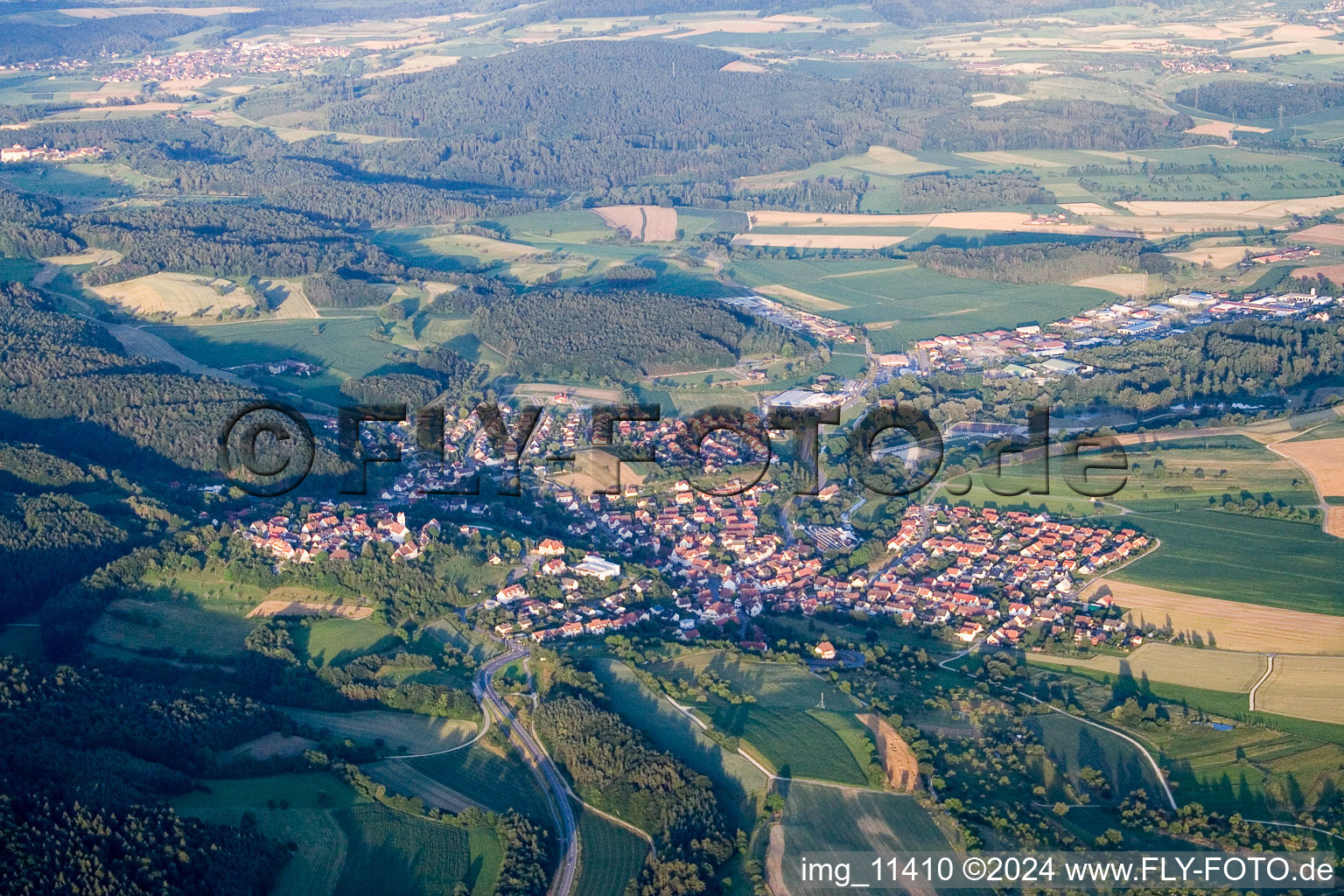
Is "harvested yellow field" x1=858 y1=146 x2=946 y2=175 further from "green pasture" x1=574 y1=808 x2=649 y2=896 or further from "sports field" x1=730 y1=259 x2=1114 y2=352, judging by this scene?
"green pasture" x1=574 y1=808 x2=649 y2=896

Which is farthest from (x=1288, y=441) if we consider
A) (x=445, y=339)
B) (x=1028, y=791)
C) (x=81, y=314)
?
(x=81, y=314)

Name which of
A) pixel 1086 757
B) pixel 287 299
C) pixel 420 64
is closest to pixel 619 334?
pixel 287 299

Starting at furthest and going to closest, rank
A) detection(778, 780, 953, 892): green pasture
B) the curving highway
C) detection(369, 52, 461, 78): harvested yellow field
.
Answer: detection(369, 52, 461, 78): harvested yellow field → detection(778, 780, 953, 892): green pasture → the curving highway

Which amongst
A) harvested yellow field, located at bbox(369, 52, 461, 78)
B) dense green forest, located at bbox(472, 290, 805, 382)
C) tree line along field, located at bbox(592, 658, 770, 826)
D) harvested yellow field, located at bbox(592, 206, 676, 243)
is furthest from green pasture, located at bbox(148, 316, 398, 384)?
harvested yellow field, located at bbox(369, 52, 461, 78)

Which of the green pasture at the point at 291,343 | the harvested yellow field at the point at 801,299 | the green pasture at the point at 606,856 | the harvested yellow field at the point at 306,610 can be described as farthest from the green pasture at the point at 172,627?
the harvested yellow field at the point at 801,299

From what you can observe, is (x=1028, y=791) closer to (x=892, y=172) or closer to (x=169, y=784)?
(x=169, y=784)

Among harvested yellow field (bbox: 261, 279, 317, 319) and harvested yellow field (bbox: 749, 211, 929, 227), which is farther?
harvested yellow field (bbox: 749, 211, 929, 227)

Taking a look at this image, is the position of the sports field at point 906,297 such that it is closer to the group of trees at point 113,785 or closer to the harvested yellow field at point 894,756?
the harvested yellow field at point 894,756
